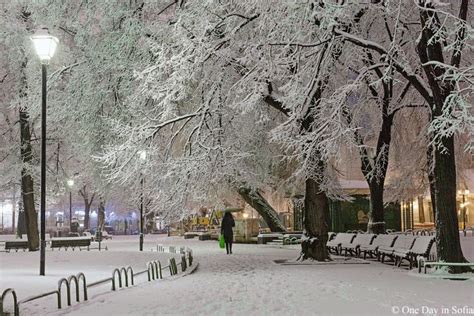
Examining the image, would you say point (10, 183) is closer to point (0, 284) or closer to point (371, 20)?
point (0, 284)

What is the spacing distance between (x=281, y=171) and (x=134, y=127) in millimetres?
17002

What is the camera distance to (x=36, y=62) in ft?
83.9

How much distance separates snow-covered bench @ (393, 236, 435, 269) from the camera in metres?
16.5

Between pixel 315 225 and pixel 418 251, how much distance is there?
374cm

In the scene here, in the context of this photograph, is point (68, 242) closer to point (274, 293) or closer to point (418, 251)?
point (418, 251)

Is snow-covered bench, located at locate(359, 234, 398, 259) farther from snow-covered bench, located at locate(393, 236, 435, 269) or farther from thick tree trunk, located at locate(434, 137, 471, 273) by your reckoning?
thick tree trunk, located at locate(434, 137, 471, 273)

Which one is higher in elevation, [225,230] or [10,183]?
[10,183]

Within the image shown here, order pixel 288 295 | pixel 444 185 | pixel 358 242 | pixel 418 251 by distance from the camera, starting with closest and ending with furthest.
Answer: pixel 288 295, pixel 444 185, pixel 418 251, pixel 358 242

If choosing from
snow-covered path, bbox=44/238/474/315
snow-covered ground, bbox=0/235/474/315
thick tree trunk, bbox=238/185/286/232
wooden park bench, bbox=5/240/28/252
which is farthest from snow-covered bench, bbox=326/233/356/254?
wooden park bench, bbox=5/240/28/252

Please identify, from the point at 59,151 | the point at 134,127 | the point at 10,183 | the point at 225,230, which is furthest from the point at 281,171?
the point at 134,127

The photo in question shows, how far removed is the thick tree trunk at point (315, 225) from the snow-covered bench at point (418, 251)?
2.46 m

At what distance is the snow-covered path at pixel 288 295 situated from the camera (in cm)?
1015

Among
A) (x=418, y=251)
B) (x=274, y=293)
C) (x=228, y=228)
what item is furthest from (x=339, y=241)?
(x=274, y=293)

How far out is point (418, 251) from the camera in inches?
666
